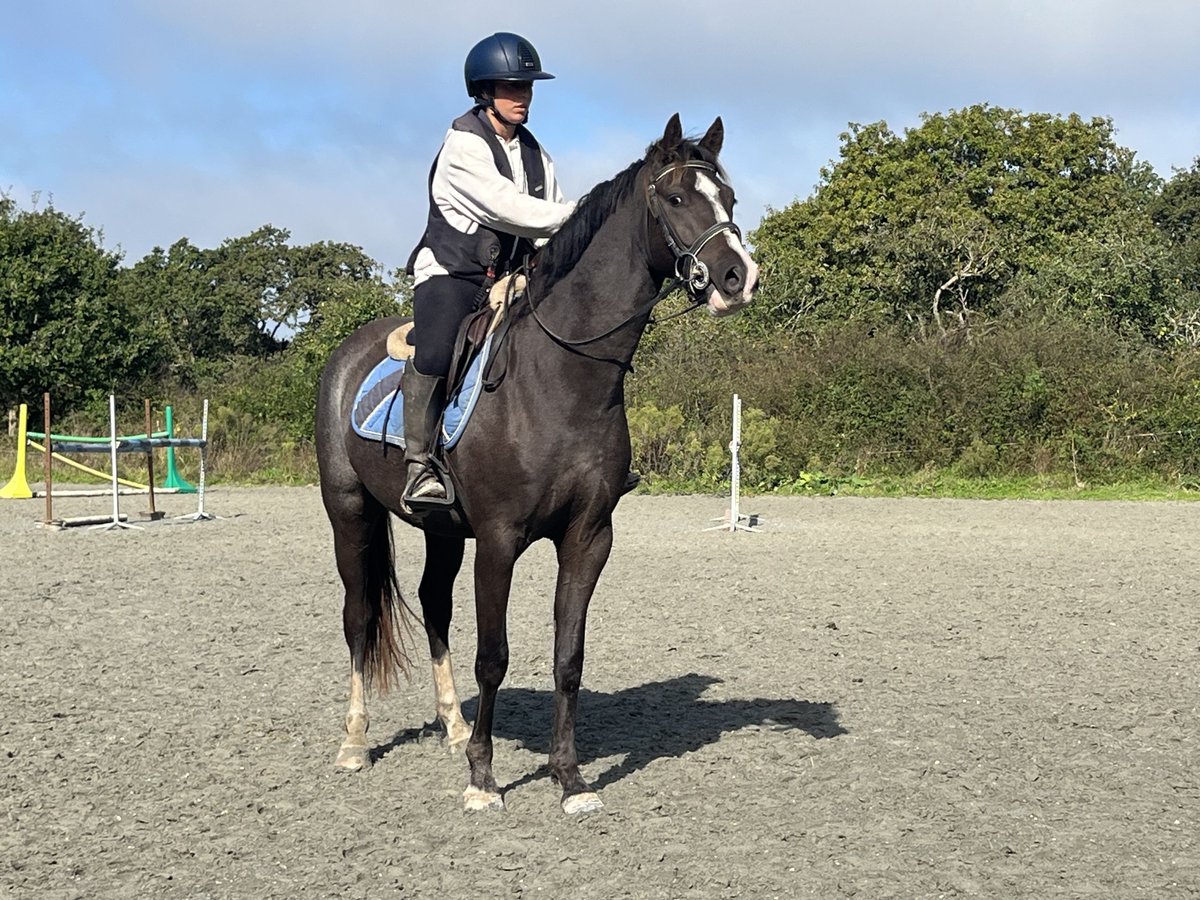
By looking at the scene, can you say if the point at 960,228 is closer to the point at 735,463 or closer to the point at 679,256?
the point at 735,463

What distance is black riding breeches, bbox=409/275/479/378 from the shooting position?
17.9ft

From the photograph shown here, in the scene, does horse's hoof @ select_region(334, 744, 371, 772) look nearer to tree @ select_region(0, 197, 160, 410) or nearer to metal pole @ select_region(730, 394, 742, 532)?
metal pole @ select_region(730, 394, 742, 532)

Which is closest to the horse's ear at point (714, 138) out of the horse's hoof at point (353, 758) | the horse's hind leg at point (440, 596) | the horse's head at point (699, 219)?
the horse's head at point (699, 219)

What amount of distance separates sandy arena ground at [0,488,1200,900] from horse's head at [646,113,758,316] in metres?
1.95

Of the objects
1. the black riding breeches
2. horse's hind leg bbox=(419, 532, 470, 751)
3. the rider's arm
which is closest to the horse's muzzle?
the rider's arm

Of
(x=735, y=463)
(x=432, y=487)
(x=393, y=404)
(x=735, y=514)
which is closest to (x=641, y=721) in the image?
(x=432, y=487)

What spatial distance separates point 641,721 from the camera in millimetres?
6656

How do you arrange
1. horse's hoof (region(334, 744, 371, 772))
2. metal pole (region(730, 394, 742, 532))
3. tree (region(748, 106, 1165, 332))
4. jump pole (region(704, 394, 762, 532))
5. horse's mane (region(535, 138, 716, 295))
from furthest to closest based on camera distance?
tree (region(748, 106, 1165, 332)) → jump pole (region(704, 394, 762, 532)) → metal pole (region(730, 394, 742, 532)) → horse's hoof (region(334, 744, 371, 772)) → horse's mane (region(535, 138, 716, 295))

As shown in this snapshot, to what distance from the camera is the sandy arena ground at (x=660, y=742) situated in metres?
4.38

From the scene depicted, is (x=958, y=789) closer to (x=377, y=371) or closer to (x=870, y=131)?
(x=377, y=371)

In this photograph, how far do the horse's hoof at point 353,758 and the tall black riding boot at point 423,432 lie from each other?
1214 millimetres

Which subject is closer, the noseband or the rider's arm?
the noseband

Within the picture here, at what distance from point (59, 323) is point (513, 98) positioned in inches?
1147

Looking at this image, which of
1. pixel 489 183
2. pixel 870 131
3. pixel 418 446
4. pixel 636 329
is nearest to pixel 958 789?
pixel 636 329
